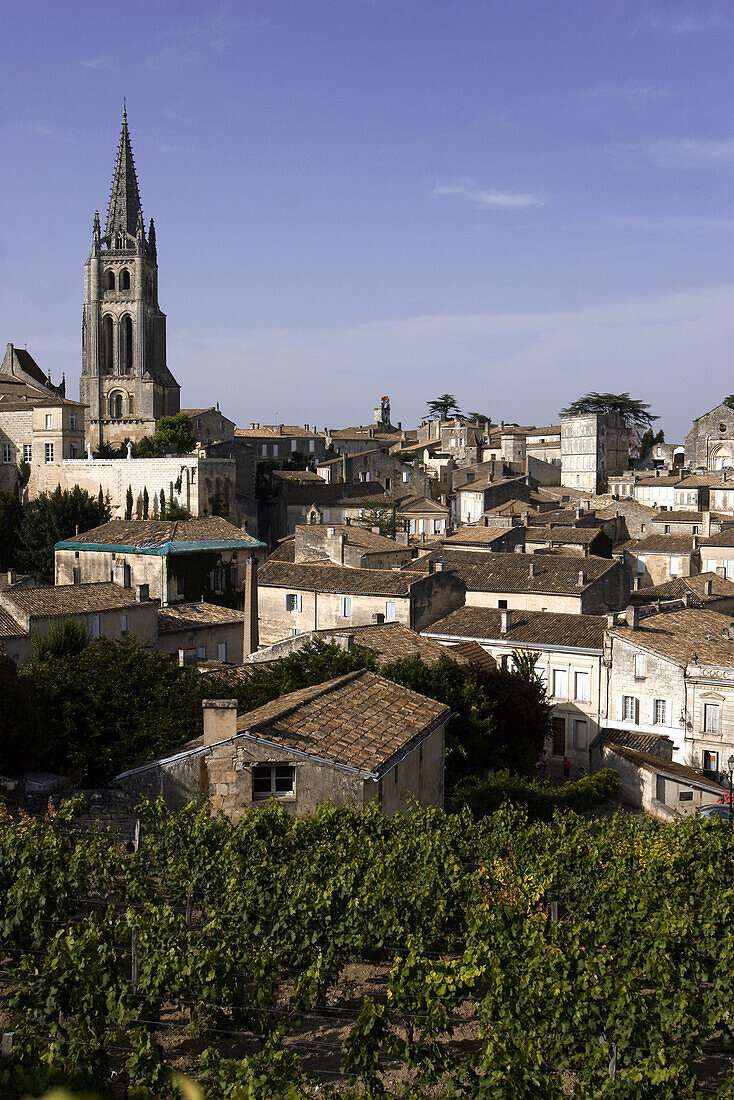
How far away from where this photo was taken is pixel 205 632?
36438 mm

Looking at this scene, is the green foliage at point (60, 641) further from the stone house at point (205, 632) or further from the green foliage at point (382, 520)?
the green foliage at point (382, 520)

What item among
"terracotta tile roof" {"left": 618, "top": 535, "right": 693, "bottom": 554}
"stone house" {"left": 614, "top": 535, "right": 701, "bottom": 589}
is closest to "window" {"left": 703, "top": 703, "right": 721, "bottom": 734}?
"stone house" {"left": 614, "top": 535, "right": 701, "bottom": 589}

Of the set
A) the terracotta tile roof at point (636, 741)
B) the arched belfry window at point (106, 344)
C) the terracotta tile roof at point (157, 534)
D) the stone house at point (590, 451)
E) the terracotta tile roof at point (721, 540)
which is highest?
the arched belfry window at point (106, 344)

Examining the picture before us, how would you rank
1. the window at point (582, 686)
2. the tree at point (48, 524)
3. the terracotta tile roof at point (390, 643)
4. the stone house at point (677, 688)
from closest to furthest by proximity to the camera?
the terracotta tile roof at point (390, 643) < the stone house at point (677, 688) < the window at point (582, 686) < the tree at point (48, 524)

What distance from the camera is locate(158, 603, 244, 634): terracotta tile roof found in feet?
118

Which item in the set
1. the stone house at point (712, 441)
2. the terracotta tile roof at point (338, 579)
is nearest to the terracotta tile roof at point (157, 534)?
the terracotta tile roof at point (338, 579)

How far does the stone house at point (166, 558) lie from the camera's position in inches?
1703

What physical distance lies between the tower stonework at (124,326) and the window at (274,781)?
6441 cm

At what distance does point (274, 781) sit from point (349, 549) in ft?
98.6

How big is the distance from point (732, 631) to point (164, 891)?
23182mm

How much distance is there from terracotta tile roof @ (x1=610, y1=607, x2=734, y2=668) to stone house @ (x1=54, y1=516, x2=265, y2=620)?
17.1m

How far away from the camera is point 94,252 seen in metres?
84.4

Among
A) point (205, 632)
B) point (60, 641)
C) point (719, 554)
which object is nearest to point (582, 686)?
point (205, 632)

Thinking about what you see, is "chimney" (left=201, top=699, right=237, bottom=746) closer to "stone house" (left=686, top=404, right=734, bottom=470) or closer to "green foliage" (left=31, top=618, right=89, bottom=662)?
"green foliage" (left=31, top=618, right=89, bottom=662)
